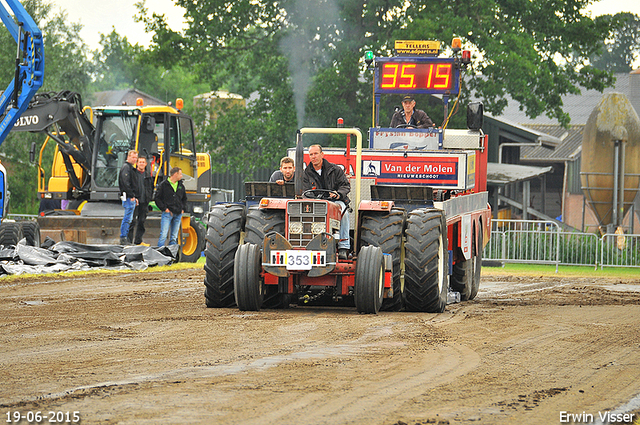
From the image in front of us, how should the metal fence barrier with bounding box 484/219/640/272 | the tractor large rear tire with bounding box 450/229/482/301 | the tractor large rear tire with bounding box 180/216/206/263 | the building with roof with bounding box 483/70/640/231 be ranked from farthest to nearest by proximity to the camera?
the building with roof with bounding box 483/70/640/231 → the metal fence barrier with bounding box 484/219/640/272 → the tractor large rear tire with bounding box 180/216/206/263 → the tractor large rear tire with bounding box 450/229/482/301

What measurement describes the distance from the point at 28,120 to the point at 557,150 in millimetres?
33241

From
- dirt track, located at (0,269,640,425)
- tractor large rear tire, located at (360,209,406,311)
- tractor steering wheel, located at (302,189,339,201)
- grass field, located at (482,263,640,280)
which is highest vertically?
tractor steering wheel, located at (302,189,339,201)

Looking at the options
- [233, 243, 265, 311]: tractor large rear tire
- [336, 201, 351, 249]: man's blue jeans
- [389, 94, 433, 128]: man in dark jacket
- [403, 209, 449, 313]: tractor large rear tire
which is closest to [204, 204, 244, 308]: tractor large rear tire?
[233, 243, 265, 311]: tractor large rear tire

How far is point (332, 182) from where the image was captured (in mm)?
11266

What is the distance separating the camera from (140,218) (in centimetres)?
1959

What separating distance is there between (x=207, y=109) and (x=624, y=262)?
52.3 ft

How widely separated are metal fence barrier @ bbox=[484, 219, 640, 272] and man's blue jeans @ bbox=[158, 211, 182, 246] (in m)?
8.23

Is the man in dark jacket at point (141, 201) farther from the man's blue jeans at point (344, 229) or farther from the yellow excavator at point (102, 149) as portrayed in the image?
the man's blue jeans at point (344, 229)

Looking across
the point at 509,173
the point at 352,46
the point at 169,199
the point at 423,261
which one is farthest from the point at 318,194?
the point at 509,173

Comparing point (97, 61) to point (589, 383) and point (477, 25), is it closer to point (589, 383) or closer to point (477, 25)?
point (477, 25)

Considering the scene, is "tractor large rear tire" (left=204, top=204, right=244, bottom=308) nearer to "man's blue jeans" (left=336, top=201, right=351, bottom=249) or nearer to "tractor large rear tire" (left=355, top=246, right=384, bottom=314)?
"man's blue jeans" (left=336, top=201, right=351, bottom=249)

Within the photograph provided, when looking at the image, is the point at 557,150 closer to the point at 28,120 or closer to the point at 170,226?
the point at 170,226

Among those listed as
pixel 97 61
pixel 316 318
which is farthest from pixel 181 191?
pixel 97 61

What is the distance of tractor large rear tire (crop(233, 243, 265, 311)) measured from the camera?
10.6 meters
